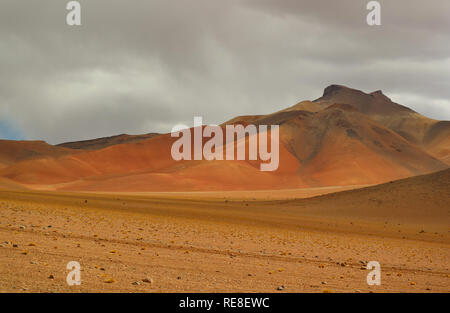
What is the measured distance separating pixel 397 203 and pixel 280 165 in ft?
292

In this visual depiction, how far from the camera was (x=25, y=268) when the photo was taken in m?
8.74

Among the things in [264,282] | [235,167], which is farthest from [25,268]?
[235,167]

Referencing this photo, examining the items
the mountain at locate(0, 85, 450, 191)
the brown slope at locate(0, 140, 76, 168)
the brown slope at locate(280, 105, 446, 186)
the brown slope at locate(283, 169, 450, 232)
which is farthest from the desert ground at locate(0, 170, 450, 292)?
the brown slope at locate(0, 140, 76, 168)

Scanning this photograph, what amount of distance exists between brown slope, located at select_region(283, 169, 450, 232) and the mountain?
58555mm

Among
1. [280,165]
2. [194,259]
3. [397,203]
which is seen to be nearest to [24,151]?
[280,165]

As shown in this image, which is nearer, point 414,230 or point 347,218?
point 414,230

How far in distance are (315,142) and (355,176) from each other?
90.0ft

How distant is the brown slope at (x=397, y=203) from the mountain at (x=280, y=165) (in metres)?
58.6

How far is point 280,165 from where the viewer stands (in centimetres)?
12950

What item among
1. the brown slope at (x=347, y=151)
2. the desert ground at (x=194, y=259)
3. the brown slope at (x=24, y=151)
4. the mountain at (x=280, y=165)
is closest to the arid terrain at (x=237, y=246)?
the desert ground at (x=194, y=259)

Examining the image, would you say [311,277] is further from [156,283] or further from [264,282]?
[156,283]

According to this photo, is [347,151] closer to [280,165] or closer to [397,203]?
[280,165]

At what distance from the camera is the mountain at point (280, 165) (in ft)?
356

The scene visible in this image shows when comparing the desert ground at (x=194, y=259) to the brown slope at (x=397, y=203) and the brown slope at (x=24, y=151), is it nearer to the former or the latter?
the brown slope at (x=397, y=203)
